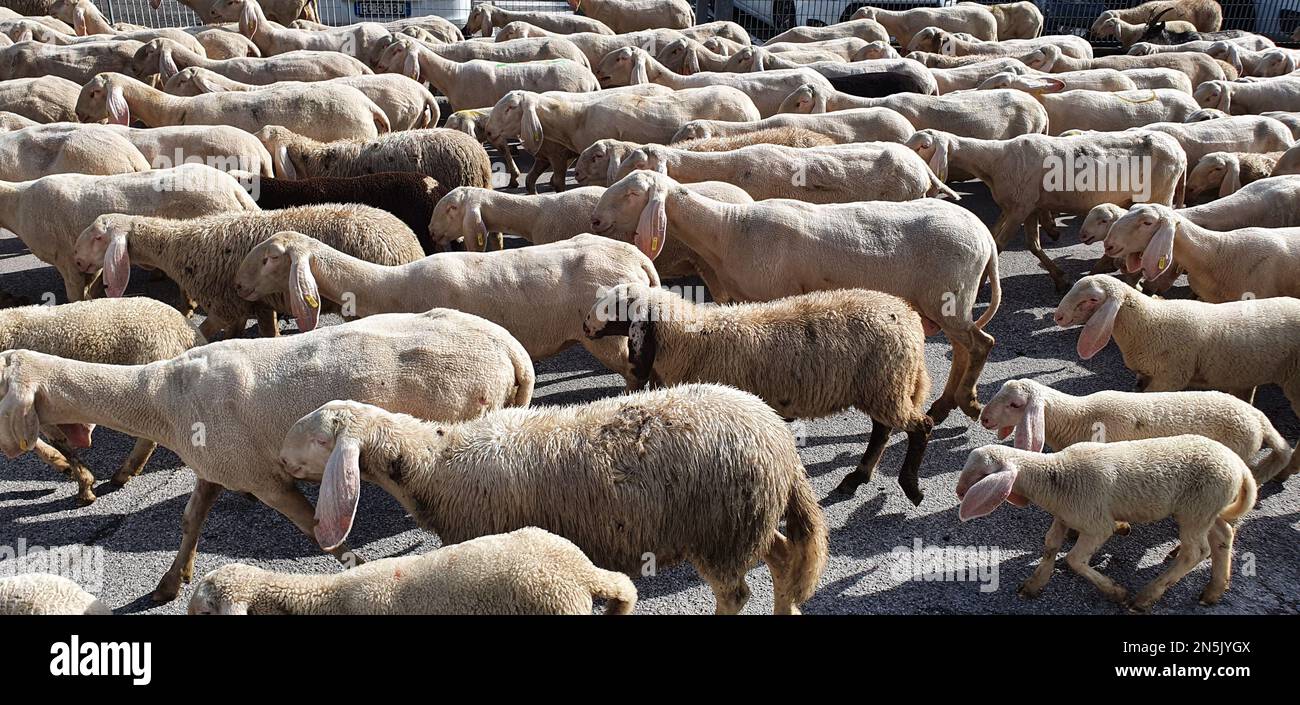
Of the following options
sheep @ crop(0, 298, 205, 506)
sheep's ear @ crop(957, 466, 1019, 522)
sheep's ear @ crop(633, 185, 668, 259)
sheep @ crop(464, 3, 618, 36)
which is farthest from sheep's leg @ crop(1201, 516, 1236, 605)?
sheep @ crop(464, 3, 618, 36)

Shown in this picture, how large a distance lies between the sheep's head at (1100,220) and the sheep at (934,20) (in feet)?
32.0

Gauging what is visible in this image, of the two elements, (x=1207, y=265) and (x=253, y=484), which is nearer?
(x=253, y=484)

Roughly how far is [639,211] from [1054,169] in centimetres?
413

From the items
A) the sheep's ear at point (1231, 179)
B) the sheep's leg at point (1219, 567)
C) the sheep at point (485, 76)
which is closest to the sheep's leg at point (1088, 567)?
the sheep's leg at point (1219, 567)

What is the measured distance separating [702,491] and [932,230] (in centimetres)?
340

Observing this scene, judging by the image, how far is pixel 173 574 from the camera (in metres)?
4.98

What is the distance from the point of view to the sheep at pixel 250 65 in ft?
39.2

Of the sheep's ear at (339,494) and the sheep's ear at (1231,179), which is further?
the sheep's ear at (1231,179)

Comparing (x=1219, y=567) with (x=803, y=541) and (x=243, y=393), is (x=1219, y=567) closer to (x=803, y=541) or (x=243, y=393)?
(x=803, y=541)

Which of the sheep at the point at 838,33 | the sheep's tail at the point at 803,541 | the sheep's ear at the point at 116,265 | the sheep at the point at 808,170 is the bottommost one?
the sheep's tail at the point at 803,541

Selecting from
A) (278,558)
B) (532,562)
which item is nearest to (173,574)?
(278,558)

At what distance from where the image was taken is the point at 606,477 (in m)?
4.29

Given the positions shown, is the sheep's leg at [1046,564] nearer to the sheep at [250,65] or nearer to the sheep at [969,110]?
the sheep at [969,110]

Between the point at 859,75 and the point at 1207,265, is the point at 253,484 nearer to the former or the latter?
the point at 1207,265
